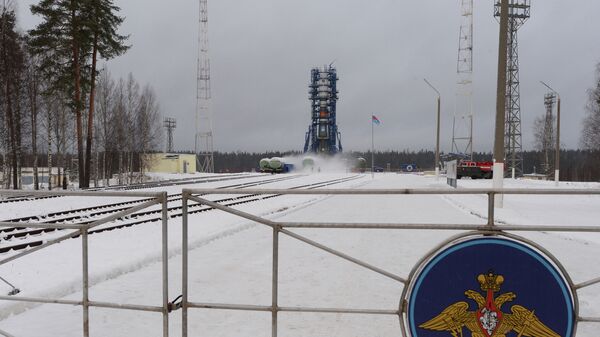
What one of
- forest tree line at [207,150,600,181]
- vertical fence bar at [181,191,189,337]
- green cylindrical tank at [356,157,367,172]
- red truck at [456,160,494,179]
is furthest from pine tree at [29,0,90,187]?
forest tree line at [207,150,600,181]

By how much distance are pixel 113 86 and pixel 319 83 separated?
45.8 meters

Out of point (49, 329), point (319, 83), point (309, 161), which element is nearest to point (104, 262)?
point (49, 329)

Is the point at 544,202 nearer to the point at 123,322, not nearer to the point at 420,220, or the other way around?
the point at 420,220

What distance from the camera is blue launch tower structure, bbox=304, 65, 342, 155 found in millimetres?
83188

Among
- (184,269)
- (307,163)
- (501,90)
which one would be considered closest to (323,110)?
(307,163)

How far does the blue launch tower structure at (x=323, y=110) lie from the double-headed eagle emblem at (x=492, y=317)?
3168 inches

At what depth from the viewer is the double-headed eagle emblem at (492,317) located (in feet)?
10.2

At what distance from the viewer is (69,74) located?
99.3ft

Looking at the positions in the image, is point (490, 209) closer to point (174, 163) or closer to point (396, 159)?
point (174, 163)

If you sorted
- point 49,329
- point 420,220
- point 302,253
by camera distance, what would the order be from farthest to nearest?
point 420,220, point 302,253, point 49,329

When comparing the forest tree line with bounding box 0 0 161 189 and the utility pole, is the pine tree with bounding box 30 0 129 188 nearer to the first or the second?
the forest tree line with bounding box 0 0 161 189

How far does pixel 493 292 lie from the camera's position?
312 centimetres

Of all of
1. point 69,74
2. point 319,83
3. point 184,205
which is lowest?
point 184,205

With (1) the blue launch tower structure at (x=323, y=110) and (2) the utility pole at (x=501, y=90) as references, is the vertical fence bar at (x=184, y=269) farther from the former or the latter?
(1) the blue launch tower structure at (x=323, y=110)
